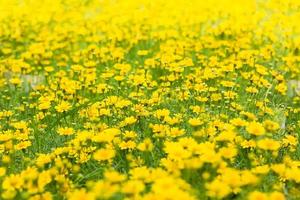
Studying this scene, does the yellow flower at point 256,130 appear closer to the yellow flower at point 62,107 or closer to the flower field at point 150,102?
the flower field at point 150,102

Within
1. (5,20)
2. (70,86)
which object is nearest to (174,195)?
(70,86)

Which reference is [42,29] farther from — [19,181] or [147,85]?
[19,181]

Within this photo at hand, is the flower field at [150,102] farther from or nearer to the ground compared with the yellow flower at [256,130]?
nearer to the ground

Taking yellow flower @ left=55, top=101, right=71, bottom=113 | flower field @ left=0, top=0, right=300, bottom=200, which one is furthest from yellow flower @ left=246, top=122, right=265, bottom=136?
yellow flower @ left=55, top=101, right=71, bottom=113

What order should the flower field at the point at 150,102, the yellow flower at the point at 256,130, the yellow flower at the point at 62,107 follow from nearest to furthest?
the flower field at the point at 150,102 < the yellow flower at the point at 256,130 < the yellow flower at the point at 62,107

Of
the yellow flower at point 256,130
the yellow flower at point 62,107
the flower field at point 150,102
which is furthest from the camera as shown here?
the yellow flower at point 62,107

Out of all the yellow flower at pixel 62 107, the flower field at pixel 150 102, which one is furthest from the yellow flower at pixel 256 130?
the yellow flower at pixel 62 107

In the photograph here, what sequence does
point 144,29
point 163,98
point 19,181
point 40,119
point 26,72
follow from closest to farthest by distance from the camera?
point 19,181
point 40,119
point 163,98
point 26,72
point 144,29

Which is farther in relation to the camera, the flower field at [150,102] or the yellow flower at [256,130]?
the yellow flower at [256,130]
